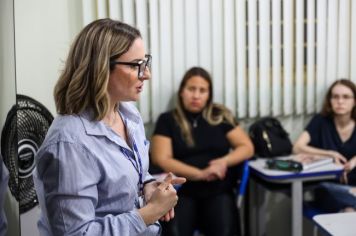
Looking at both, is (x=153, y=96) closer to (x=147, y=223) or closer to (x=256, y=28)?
(x=256, y=28)

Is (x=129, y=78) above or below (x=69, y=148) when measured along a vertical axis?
above

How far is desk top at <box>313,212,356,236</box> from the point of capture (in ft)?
4.87

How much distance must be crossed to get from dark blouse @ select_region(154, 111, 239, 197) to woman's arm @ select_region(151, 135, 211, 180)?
0.14 ft

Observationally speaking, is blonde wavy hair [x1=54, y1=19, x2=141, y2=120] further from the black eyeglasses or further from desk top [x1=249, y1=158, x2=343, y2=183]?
desk top [x1=249, y1=158, x2=343, y2=183]

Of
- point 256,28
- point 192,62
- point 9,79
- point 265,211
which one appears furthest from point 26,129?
point 265,211

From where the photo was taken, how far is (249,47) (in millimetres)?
2951

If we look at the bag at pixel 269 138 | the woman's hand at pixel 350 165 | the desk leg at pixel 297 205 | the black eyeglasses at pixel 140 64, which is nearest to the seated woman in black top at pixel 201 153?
the bag at pixel 269 138

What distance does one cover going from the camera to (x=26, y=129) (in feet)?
6.68

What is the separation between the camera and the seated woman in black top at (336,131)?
284 cm

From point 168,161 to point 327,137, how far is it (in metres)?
→ 1.10

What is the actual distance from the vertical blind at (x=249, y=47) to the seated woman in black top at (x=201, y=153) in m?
0.16

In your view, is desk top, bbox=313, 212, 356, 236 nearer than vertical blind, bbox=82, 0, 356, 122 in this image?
Yes

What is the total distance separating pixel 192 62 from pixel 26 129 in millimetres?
1254

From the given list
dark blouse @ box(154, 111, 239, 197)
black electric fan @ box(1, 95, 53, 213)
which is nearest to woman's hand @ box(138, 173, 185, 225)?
black electric fan @ box(1, 95, 53, 213)
